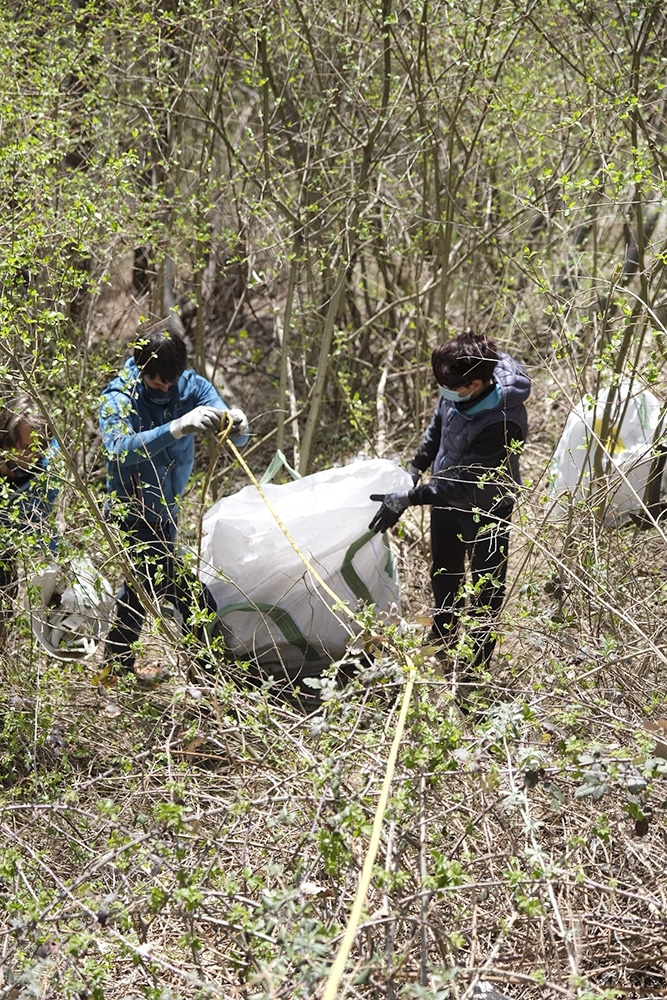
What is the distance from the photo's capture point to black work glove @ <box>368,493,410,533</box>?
3.55m

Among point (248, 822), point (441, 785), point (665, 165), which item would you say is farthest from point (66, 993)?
point (665, 165)

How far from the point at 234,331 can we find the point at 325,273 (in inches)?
74.8

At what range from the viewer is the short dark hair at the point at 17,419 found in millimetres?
3416

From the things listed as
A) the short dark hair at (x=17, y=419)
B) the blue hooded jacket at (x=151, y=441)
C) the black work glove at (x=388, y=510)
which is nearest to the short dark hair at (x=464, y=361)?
the black work glove at (x=388, y=510)

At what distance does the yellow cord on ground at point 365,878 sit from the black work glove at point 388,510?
1183 mm

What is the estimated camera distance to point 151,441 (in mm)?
3451

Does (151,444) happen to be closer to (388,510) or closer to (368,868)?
(388,510)

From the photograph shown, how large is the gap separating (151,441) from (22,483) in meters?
0.56

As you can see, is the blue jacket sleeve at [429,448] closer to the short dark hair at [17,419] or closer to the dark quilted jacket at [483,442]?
the dark quilted jacket at [483,442]

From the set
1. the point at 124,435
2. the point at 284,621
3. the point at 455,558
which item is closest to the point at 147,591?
the point at 284,621

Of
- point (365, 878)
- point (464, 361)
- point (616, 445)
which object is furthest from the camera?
point (616, 445)

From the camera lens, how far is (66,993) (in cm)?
206

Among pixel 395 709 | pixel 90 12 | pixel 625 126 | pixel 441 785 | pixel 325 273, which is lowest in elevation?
pixel 441 785

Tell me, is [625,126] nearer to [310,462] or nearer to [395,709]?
[310,462]
